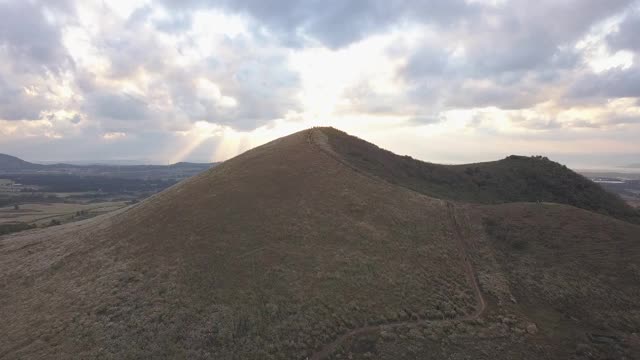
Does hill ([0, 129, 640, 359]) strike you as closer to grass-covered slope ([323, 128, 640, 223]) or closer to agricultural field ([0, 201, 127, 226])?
grass-covered slope ([323, 128, 640, 223])

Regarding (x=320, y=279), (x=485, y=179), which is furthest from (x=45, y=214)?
(x=320, y=279)

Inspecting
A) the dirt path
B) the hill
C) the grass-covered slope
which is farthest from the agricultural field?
the dirt path

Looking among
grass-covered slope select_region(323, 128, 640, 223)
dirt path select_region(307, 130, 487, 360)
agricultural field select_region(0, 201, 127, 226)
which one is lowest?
agricultural field select_region(0, 201, 127, 226)

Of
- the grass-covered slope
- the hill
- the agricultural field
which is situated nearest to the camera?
the hill

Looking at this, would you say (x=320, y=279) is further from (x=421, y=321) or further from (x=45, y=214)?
(x=45, y=214)

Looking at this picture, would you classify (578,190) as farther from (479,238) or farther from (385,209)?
(385,209)

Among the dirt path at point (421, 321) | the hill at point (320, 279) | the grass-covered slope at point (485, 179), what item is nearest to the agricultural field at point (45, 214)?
the hill at point (320, 279)

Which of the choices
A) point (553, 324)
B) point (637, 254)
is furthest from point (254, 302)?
point (637, 254)

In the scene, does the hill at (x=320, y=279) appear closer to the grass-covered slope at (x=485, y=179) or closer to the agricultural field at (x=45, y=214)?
the grass-covered slope at (x=485, y=179)
